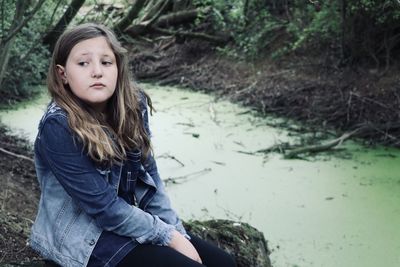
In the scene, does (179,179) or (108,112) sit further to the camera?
(179,179)

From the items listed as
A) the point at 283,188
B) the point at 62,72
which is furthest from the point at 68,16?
the point at 62,72

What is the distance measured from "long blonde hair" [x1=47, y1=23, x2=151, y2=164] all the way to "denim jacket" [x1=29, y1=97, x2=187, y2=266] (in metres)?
0.03

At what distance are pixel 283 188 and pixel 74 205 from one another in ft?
7.25

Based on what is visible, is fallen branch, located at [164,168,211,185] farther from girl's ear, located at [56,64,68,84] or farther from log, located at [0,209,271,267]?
girl's ear, located at [56,64,68,84]

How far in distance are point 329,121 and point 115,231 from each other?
11.8 ft

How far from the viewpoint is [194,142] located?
173 inches

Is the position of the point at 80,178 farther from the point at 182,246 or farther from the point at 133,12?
the point at 133,12

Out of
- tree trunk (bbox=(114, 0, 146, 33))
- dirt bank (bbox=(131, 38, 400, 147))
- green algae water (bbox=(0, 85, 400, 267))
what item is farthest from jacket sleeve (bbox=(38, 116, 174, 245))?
tree trunk (bbox=(114, 0, 146, 33))

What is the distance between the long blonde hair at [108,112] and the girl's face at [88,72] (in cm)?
1

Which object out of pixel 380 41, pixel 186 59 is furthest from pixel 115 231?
pixel 186 59

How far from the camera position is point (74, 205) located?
1413mm

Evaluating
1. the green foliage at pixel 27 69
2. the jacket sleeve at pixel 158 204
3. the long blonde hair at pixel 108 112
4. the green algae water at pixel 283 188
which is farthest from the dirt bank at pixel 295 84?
the long blonde hair at pixel 108 112

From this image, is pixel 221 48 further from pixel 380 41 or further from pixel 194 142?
pixel 194 142

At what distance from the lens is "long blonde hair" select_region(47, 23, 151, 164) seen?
139cm
